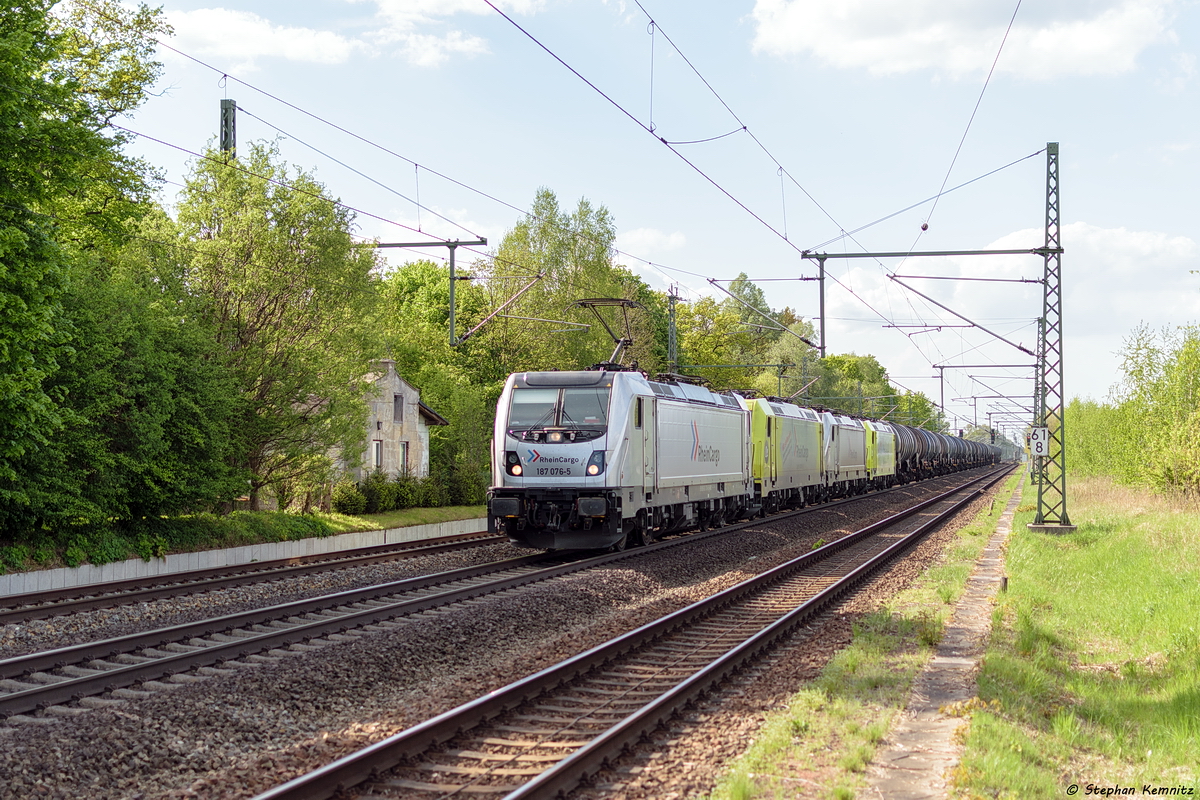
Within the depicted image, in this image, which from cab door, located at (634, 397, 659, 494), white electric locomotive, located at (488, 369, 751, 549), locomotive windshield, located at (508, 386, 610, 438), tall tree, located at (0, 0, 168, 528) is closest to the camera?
tall tree, located at (0, 0, 168, 528)

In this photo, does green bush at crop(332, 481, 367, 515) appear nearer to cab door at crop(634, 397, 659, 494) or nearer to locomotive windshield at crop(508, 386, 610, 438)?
locomotive windshield at crop(508, 386, 610, 438)

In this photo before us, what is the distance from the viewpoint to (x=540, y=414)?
61.7 ft

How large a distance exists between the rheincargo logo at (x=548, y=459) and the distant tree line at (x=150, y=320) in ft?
Answer: 20.4

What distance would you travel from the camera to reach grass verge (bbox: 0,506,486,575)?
16547 mm

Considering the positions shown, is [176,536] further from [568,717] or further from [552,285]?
[552,285]

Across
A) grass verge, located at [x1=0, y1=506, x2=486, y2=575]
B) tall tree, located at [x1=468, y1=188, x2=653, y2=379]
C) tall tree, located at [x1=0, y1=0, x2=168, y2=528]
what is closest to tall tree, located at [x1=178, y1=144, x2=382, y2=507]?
grass verge, located at [x1=0, y1=506, x2=486, y2=575]

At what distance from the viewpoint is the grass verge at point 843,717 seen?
6371 mm

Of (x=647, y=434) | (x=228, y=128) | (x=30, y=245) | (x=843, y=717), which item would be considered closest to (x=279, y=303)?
(x=228, y=128)

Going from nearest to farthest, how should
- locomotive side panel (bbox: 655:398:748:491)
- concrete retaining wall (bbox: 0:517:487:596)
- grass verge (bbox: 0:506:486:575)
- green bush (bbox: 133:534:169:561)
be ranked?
concrete retaining wall (bbox: 0:517:487:596), grass verge (bbox: 0:506:486:575), green bush (bbox: 133:534:169:561), locomotive side panel (bbox: 655:398:748:491)

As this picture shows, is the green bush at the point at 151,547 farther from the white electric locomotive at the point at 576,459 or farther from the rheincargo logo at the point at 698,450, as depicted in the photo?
the rheincargo logo at the point at 698,450

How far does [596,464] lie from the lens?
18156 mm

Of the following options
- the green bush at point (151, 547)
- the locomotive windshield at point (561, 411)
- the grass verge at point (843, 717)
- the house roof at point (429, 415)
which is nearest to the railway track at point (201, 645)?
the locomotive windshield at point (561, 411)

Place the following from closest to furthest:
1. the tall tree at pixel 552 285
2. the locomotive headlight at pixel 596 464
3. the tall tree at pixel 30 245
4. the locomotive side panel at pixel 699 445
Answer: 1. the tall tree at pixel 30 245
2. the locomotive headlight at pixel 596 464
3. the locomotive side panel at pixel 699 445
4. the tall tree at pixel 552 285

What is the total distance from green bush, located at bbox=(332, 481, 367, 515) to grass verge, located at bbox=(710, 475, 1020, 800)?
→ 17183 mm
